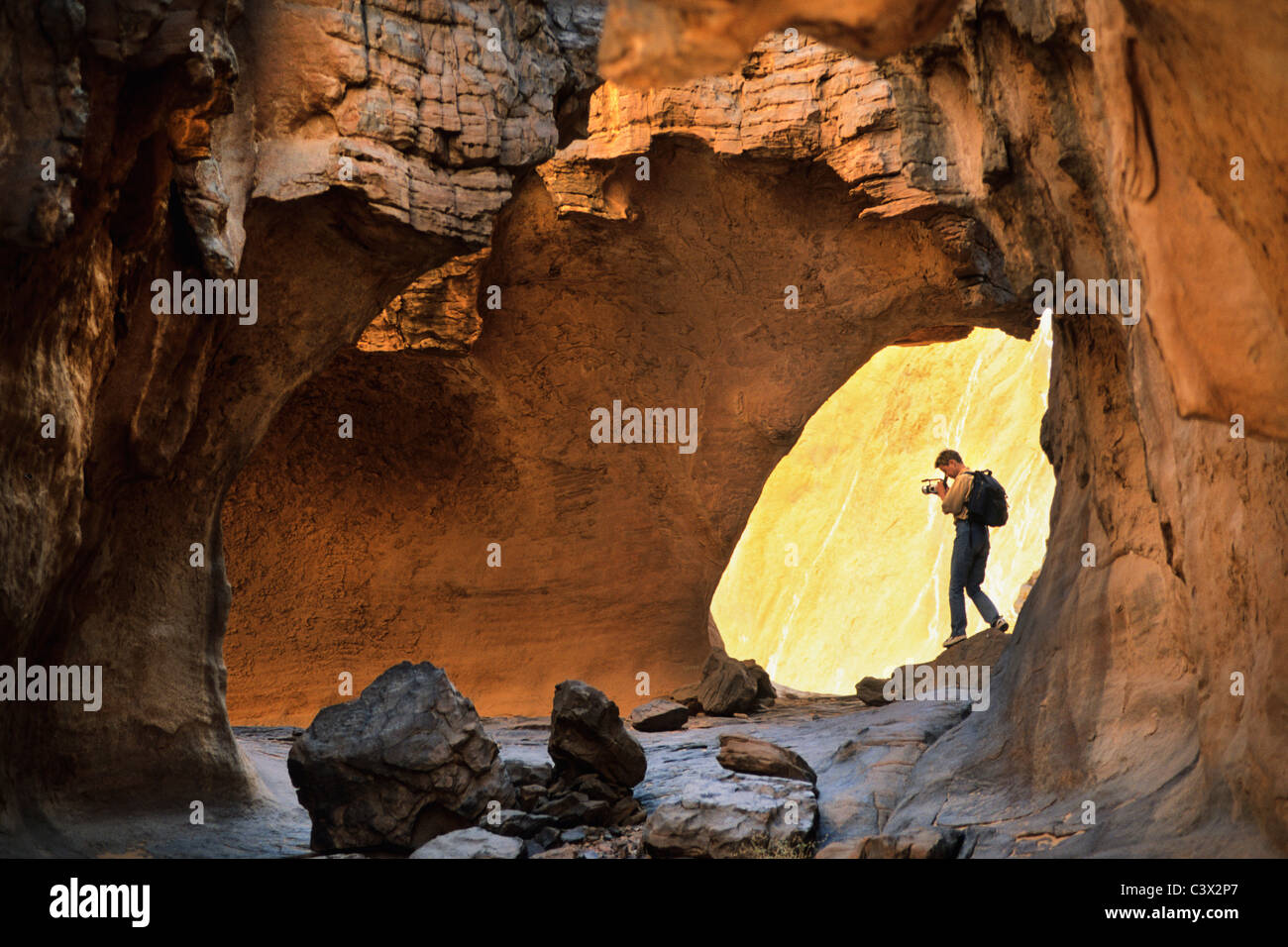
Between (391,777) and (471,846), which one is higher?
(391,777)

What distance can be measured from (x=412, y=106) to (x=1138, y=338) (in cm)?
404

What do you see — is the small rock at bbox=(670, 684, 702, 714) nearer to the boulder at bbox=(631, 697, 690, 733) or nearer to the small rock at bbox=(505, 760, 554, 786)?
the boulder at bbox=(631, 697, 690, 733)

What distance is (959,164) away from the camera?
7.47m

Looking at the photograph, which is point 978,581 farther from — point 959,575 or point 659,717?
point 659,717

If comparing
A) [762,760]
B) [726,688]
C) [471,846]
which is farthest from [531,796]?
[726,688]

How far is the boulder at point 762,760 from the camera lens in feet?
22.4

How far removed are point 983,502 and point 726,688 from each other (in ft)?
8.20

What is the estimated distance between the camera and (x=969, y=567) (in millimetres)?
9906

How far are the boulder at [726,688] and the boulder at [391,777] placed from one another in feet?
13.5

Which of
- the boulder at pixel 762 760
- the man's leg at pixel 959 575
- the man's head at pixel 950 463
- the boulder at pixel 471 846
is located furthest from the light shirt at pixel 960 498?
the boulder at pixel 471 846

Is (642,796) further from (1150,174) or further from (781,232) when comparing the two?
(781,232)

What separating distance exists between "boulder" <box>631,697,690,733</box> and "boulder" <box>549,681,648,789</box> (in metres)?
2.60

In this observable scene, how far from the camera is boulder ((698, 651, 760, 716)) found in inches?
393

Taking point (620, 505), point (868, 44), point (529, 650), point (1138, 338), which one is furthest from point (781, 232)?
point (868, 44)
